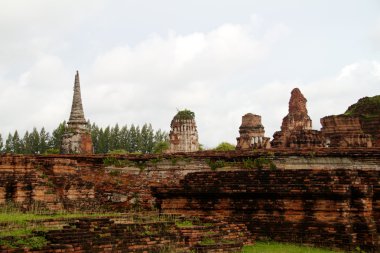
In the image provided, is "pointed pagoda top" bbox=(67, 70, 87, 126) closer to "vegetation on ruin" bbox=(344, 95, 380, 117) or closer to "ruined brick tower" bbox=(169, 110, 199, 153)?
"ruined brick tower" bbox=(169, 110, 199, 153)

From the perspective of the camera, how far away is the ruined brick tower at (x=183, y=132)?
3048 centimetres

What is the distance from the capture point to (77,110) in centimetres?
3600

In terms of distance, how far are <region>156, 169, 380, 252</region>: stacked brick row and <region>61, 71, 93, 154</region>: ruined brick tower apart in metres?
23.3

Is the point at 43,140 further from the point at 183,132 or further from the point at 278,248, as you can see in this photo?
the point at 278,248

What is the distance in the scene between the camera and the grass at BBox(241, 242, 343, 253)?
31.3 ft

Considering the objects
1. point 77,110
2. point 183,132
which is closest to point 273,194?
point 183,132

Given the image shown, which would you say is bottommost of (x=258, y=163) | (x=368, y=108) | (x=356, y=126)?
(x=258, y=163)

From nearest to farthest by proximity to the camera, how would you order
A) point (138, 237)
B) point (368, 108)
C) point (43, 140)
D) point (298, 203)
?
point (138, 237) < point (298, 203) < point (368, 108) < point (43, 140)

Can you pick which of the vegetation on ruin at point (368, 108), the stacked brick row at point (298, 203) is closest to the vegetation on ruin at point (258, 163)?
the stacked brick row at point (298, 203)

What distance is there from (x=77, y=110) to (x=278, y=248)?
27905mm

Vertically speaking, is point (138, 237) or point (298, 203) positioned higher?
point (298, 203)

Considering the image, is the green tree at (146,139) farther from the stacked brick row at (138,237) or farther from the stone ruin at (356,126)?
the stacked brick row at (138,237)

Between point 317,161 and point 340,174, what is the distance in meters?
5.76

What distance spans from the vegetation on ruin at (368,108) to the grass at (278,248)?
1759 cm
